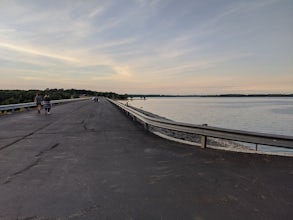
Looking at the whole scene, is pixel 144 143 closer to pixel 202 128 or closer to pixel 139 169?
pixel 202 128

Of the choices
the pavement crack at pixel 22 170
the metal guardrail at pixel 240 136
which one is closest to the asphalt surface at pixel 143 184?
the pavement crack at pixel 22 170

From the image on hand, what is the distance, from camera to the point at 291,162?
631 centimetres

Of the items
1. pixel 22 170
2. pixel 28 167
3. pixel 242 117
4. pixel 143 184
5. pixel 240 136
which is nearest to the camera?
pixel 143 184

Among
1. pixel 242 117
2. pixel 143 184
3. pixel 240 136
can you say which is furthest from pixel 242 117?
pixel 143 184

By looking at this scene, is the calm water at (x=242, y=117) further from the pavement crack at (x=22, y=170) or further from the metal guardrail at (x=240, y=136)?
the pavement crack at (x=22, y=170)

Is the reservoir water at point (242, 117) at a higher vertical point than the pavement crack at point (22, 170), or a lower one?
lower

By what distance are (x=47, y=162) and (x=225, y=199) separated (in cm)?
458

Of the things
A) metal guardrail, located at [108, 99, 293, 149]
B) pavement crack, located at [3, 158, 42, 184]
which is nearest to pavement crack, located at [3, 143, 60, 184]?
pavement crack, located at [3, 158, 42, 184]

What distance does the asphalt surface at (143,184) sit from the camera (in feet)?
12.4

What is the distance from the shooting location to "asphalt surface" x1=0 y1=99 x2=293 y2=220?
148 inches

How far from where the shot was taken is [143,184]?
493 cm

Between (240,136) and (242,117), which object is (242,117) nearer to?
(242,117)

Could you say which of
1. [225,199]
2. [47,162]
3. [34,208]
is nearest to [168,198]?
[225,199]

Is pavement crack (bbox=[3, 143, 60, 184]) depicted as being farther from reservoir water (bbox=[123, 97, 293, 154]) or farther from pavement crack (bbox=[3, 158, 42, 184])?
reservoir water (bbox=[123, 97, 293, 154])
